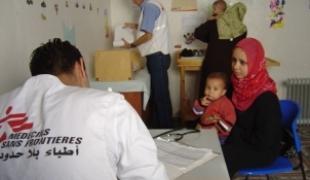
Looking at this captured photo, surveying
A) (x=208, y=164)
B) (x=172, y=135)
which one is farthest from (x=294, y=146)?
(x=208, y=164)

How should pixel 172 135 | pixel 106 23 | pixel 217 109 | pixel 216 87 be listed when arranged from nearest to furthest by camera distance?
pixel 172 135 < pixel 217 109 < pixel 216 87 < pixel 106 23

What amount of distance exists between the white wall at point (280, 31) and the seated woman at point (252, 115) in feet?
7.79

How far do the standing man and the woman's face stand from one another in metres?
1.50

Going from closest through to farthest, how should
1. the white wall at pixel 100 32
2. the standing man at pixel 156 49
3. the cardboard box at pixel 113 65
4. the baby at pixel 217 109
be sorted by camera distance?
1. the white wall at pixel 100 32
2. the baby at pixel 217 109
3. the cardboard box at pixel 113 65
4. the standing man at pixel 156 49

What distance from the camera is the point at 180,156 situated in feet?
4.68

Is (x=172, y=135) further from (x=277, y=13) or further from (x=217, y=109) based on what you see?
(x=277, y=13)

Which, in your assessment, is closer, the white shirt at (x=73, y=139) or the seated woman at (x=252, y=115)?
the white shirt at (x=73, y=139)

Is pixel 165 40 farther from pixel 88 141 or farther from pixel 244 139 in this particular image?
pixel 88 141

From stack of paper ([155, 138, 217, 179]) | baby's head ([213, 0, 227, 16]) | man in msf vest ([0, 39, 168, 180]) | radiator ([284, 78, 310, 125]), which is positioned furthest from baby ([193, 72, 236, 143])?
radiator ([284, 78, 310, 125])

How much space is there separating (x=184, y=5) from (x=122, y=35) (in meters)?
0.97

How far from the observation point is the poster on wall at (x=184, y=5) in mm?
4324

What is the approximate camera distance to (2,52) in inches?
66.2

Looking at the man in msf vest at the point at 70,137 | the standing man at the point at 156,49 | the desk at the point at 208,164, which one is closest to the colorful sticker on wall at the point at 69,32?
the standing man at the point at 156,49

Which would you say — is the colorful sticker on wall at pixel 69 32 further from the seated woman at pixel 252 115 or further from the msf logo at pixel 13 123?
the msf logo at pixel 13 123
